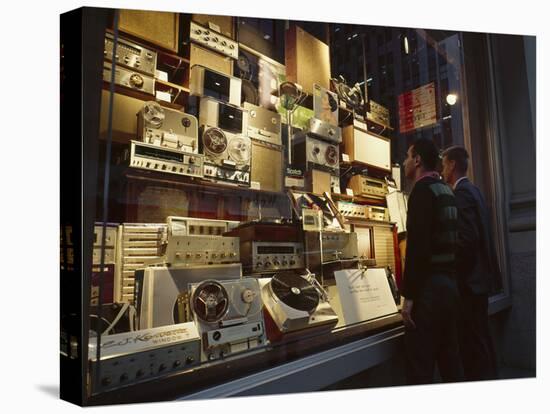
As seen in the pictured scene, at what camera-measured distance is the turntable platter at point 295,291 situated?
2254 mm

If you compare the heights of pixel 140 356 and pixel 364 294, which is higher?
pixel 364 294

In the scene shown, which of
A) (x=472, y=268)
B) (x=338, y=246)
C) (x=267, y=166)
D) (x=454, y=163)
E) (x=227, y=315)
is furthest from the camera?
(x=454, y=163)

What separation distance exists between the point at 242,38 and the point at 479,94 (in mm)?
1627

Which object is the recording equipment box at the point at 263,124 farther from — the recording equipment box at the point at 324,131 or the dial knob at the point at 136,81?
the dial knob at the point at 136,81

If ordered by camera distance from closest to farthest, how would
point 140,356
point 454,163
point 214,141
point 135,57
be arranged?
point 140,356
point 135,57
point 214,141
point 454,163

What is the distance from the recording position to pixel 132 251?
2.00m

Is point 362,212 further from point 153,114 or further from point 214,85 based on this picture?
point 153,114

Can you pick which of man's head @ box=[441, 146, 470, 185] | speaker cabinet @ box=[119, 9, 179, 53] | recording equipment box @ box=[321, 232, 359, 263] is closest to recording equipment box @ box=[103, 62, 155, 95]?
speaker cabinet @ box=[119, 9, 179, 53]

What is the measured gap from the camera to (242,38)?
2.40m

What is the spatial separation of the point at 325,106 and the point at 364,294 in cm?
102

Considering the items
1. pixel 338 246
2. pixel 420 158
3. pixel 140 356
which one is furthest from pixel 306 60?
pixel 140 356

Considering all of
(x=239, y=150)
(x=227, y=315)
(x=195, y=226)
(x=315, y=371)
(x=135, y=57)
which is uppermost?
(x=135, y=57)

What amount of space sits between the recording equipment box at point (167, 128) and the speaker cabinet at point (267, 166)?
32cm

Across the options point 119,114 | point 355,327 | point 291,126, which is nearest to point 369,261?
point 355,327
